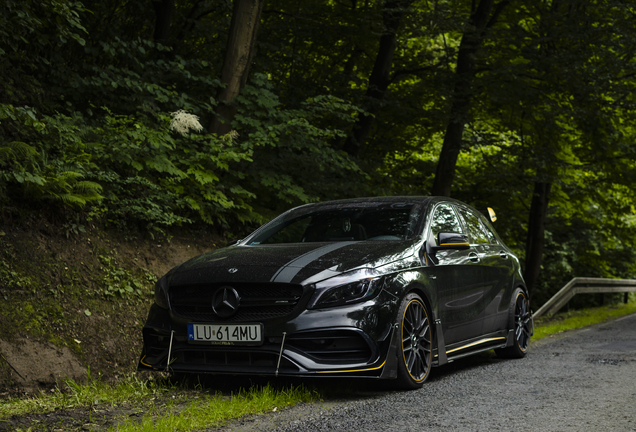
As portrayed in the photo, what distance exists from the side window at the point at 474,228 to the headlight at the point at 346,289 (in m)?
2.47

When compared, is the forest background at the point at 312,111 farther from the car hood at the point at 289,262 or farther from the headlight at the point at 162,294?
the car hood at the point at 289,262

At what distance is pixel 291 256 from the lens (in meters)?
5.24

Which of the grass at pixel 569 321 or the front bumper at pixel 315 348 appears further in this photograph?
the grass at pixel 569 321

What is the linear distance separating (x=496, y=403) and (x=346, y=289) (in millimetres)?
1400

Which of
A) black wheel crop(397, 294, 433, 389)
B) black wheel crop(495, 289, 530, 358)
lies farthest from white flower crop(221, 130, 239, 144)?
black wheel crop(397, 294, 433, 389)

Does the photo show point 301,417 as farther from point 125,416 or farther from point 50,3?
point 50,3

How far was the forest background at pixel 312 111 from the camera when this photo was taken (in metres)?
8.67

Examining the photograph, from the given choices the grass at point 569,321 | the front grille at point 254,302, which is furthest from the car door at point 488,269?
the grass at point 569,321

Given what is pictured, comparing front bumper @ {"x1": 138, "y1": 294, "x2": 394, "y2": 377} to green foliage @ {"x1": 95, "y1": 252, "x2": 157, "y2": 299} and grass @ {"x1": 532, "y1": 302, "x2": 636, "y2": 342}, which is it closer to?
green foliage @ {"x1": 95, "y1": 252, "x2": 157, "y2": 299}

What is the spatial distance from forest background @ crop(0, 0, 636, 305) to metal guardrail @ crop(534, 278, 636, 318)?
104 inches

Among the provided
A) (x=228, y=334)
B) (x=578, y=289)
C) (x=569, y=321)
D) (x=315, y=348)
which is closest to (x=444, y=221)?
(x=315, y=348)

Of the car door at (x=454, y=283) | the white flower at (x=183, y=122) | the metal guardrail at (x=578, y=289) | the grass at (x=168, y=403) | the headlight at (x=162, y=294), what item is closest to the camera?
the grass at (x=168, y=403)

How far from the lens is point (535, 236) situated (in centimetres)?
2025

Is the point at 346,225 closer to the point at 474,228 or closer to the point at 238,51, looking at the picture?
the point at 474,228
